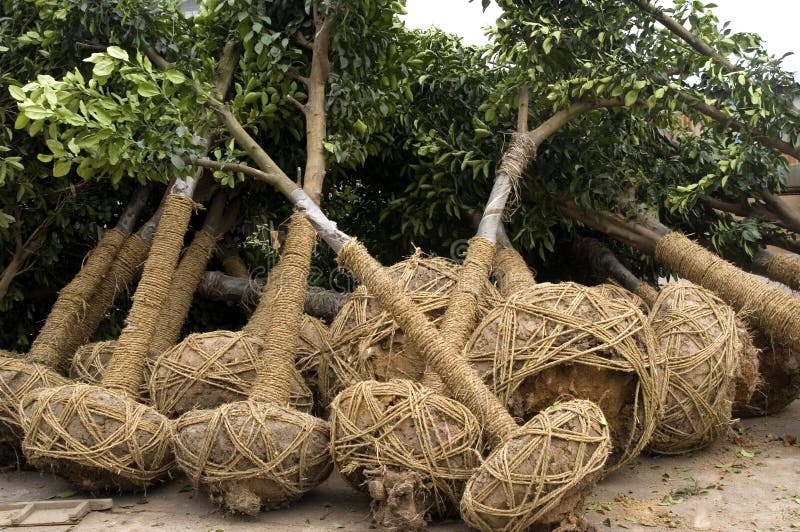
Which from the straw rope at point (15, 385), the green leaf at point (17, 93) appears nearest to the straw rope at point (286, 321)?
the straw rope at point (15, 385)

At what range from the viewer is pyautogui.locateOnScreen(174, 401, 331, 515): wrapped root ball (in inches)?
152

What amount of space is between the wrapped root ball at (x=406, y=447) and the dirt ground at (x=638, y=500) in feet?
0.92

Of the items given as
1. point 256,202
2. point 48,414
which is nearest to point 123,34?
point 256,202

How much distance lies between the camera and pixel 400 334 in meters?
4.69

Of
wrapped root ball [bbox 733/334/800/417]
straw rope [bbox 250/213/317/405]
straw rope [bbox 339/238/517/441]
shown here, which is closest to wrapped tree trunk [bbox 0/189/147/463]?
straw rope [bbox 250/213/317/405]

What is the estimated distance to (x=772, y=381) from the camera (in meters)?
5.81

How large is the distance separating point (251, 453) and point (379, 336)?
116cm

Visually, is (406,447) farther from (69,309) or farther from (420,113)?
(420,113)

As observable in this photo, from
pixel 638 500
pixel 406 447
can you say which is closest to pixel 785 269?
pixel 638 500

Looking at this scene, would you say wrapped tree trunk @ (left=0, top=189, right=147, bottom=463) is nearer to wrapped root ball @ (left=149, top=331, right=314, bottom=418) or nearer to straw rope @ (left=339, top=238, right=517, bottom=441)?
wrapped root ball @ (left=149, top=331, right=314, bottom=418)

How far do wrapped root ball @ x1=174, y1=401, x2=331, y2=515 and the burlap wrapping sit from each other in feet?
2.25

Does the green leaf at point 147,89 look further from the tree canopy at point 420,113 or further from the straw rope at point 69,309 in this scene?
the straw rope at point 69,309

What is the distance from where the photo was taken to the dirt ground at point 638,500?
153 inches

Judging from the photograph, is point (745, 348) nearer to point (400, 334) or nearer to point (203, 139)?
point (400, 334)
